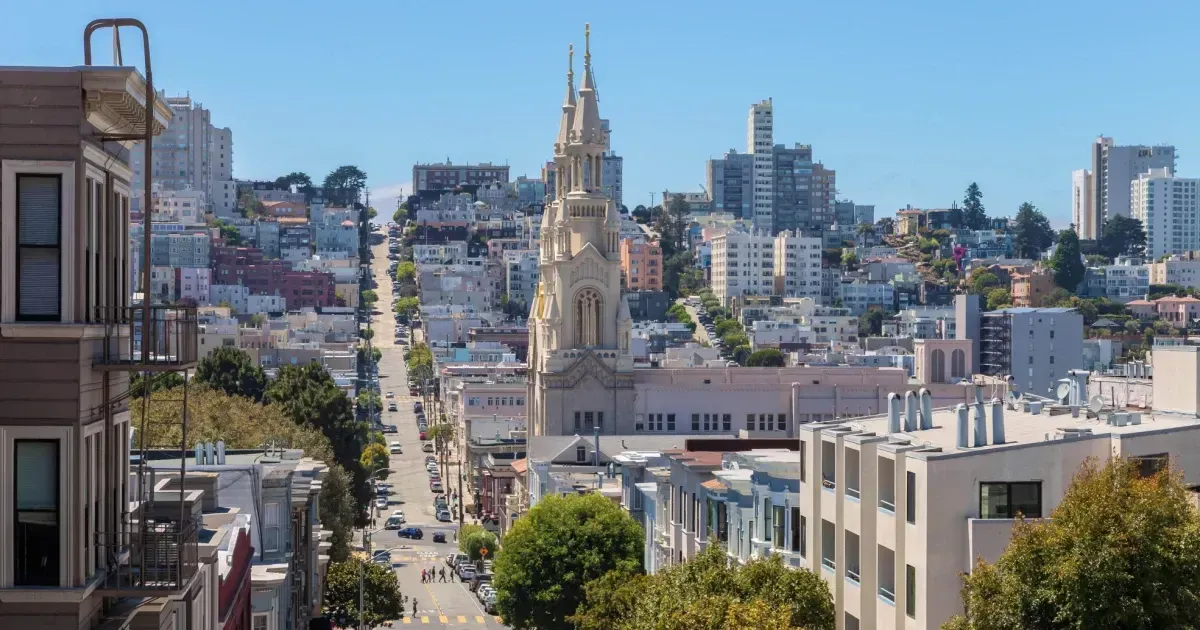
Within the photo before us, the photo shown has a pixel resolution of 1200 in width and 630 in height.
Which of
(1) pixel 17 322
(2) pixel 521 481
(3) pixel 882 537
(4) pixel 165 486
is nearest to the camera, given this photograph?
(1) pixel 17 322

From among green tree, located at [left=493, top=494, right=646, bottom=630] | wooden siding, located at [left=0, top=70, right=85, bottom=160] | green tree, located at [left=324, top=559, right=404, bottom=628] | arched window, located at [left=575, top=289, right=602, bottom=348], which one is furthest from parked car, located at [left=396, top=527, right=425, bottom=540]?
wooden siding, located at [left=0, top=70, right=85, bottom=160]

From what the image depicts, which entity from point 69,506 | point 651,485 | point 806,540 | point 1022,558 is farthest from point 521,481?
point 69,506

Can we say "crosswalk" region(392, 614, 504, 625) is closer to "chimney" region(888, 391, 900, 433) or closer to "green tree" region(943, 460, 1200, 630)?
"chimney" region(888, 391, 900, 433)

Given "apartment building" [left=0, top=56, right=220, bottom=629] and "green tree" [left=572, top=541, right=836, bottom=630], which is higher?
"apartment building" [left=0, top=56, right=220, bottom=629]

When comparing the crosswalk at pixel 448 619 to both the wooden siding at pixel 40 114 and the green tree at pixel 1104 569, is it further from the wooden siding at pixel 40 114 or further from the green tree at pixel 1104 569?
the wooden siding at pixel 40 114

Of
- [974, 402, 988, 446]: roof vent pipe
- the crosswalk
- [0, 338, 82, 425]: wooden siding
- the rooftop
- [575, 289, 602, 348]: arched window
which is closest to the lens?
[0, 338, 82, 425]: wooden siding

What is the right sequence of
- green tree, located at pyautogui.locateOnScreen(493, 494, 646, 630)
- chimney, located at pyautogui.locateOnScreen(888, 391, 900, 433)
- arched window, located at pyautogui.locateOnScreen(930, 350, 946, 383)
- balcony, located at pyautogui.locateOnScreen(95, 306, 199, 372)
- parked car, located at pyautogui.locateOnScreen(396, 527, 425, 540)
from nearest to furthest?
1. balcony, located at pyautogui.locateOnScreen(95, 306, 199, 372)
2. chimney, located at pyautogui.locateOnScreen(888, 391, 900, 433)
3. green tree, located at pyautogui.locateOnScreen(493, 494, 646, 630)
4. parked car, located at pyautogui.locateOnScreen(396, 527, 425, 540)
5. arched window, located at pyautogui.locateOnScreen(930, 350, 946, 383)

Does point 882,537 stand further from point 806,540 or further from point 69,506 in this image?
point 69,506
